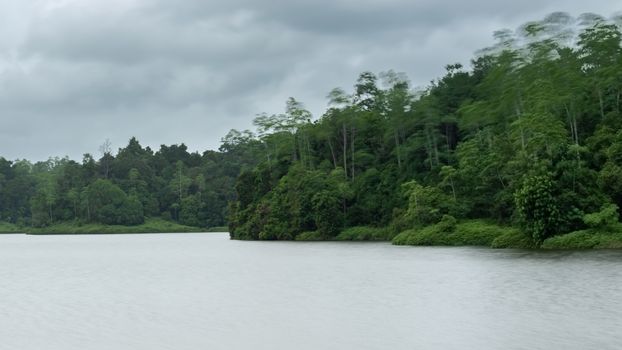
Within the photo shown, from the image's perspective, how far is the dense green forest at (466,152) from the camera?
52812 millimetres

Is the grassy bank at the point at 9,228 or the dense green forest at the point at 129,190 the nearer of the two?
the dense green forest at the point at 129,190

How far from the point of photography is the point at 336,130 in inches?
3762

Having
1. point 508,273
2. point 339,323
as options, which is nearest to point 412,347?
point 339,323

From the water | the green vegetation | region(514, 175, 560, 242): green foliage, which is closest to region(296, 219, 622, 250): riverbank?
region(514, 175, 560, 242): green foliage

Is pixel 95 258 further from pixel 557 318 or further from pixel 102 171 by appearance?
pixel 102 171

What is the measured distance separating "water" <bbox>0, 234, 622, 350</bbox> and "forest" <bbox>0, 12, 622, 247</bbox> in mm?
8390

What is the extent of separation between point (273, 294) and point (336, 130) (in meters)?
65.7

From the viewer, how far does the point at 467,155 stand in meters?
71.2

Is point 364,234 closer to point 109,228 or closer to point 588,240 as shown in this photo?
point 588,240

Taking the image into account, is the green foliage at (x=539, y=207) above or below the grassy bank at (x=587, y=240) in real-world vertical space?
above

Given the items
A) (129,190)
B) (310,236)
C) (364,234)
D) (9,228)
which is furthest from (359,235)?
(9,228)

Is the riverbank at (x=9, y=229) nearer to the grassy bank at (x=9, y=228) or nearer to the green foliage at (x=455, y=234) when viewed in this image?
the grassy bank at (x=9, y=228)

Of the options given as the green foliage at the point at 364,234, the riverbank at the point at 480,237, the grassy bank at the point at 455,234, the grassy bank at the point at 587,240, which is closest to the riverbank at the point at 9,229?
the riverbank at the point at 480,237

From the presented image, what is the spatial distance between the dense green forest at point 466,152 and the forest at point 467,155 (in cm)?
14
